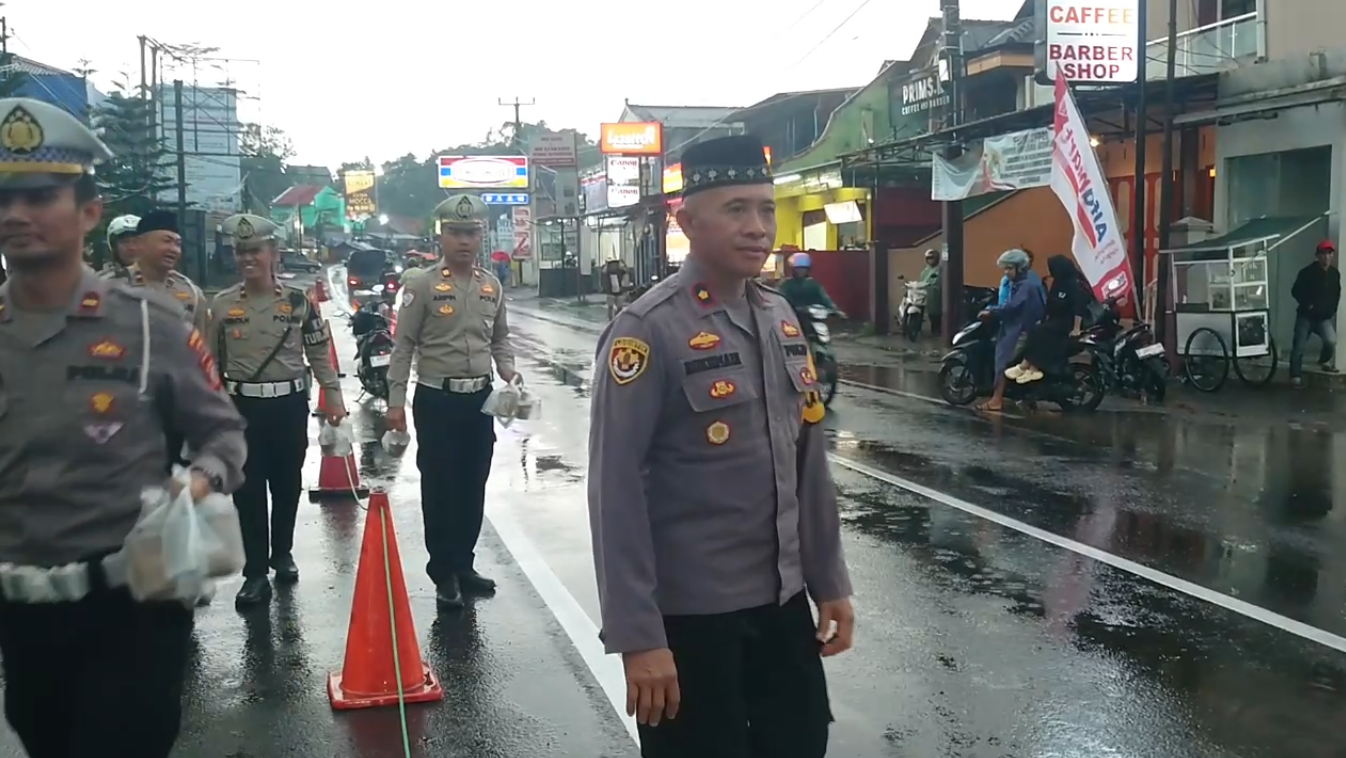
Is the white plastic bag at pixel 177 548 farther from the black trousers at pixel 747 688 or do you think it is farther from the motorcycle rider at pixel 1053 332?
the motorcycle rider at pixel 1053 332

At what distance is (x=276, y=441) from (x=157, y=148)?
37506 millimetres

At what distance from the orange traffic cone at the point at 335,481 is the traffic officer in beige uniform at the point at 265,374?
268 centimetres

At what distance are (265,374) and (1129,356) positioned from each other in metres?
11.3

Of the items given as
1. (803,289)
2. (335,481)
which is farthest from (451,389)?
(803,289)

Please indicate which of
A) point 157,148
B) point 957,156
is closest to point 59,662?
point 957,156

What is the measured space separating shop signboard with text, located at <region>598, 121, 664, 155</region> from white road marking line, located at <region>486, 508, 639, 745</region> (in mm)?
44279

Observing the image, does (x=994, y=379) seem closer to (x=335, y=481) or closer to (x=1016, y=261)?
(x=1016, y=261)

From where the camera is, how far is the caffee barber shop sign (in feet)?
95.3

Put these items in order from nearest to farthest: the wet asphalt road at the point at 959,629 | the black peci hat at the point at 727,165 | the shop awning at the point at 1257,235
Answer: the black peci hat at the point at 727,165
the wet asphalt road at the point at 959,629
the shop awning at the point at 1257,235

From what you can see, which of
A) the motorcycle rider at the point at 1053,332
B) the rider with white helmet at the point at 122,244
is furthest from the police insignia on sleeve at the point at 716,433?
the motorcycle rider at the point at 1053,332

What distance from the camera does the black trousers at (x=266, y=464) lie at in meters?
6.79

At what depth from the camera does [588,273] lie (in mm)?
62500

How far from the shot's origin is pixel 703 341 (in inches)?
117

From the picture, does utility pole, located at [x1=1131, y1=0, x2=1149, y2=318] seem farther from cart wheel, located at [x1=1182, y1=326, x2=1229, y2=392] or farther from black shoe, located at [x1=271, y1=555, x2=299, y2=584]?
black shoe, located at [x1=271, y1=555, x2=299, y2=584]
